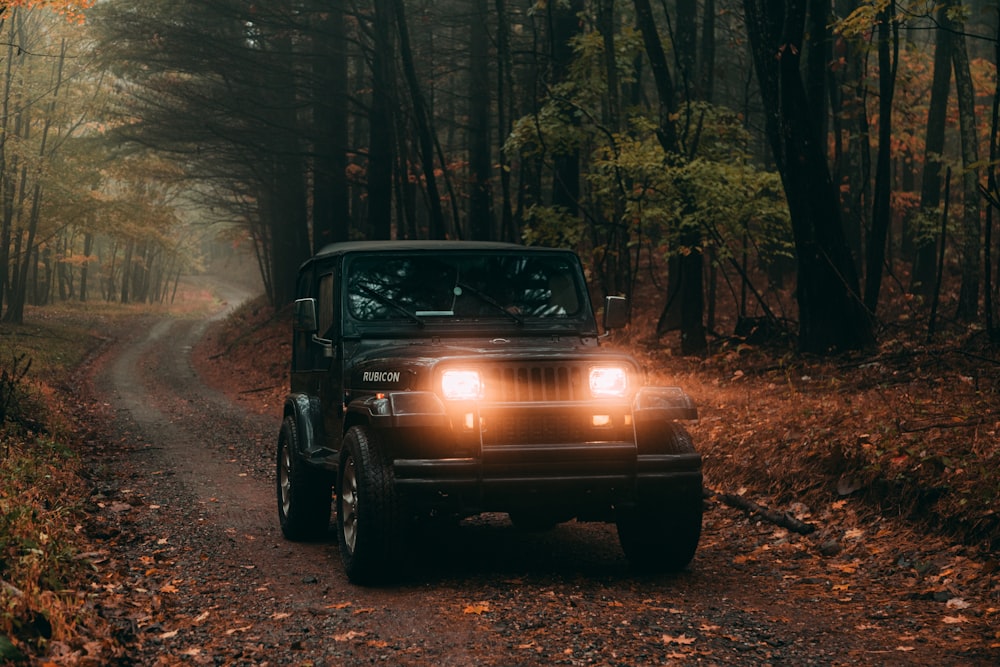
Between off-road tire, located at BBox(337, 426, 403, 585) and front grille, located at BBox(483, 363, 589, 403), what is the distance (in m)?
0.82

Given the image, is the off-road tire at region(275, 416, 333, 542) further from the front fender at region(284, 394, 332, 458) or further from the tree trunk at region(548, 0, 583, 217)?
the tree trunk at region(548, 0, 583, 217)

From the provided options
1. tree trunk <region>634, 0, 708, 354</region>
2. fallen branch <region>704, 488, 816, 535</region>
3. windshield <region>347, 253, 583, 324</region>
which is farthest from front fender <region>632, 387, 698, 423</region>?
tree trunk <region>634, 0, 708, 354</region>

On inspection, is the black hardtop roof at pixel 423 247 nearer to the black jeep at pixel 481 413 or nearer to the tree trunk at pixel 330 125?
the black jeep at pixel 481 413

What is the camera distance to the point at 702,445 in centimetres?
1066

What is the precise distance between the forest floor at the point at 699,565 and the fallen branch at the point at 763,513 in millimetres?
24

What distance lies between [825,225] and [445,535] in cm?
755

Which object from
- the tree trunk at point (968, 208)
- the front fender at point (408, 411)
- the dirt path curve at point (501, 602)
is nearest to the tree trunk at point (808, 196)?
the tree trunk at point (968, 208)

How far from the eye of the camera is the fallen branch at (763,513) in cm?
789

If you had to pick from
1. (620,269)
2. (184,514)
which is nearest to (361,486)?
(184,514)

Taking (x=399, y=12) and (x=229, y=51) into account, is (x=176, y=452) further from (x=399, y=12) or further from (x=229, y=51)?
(x=229, y=51)

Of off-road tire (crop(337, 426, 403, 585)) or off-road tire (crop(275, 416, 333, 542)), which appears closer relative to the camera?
off-road tire (crop(337, 426, 403, 585))

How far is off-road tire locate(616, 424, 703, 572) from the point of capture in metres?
6.64

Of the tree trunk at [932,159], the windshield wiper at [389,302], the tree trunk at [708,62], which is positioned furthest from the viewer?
the tree trunk at [932,159]

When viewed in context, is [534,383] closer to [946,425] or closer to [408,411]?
[408,411]
